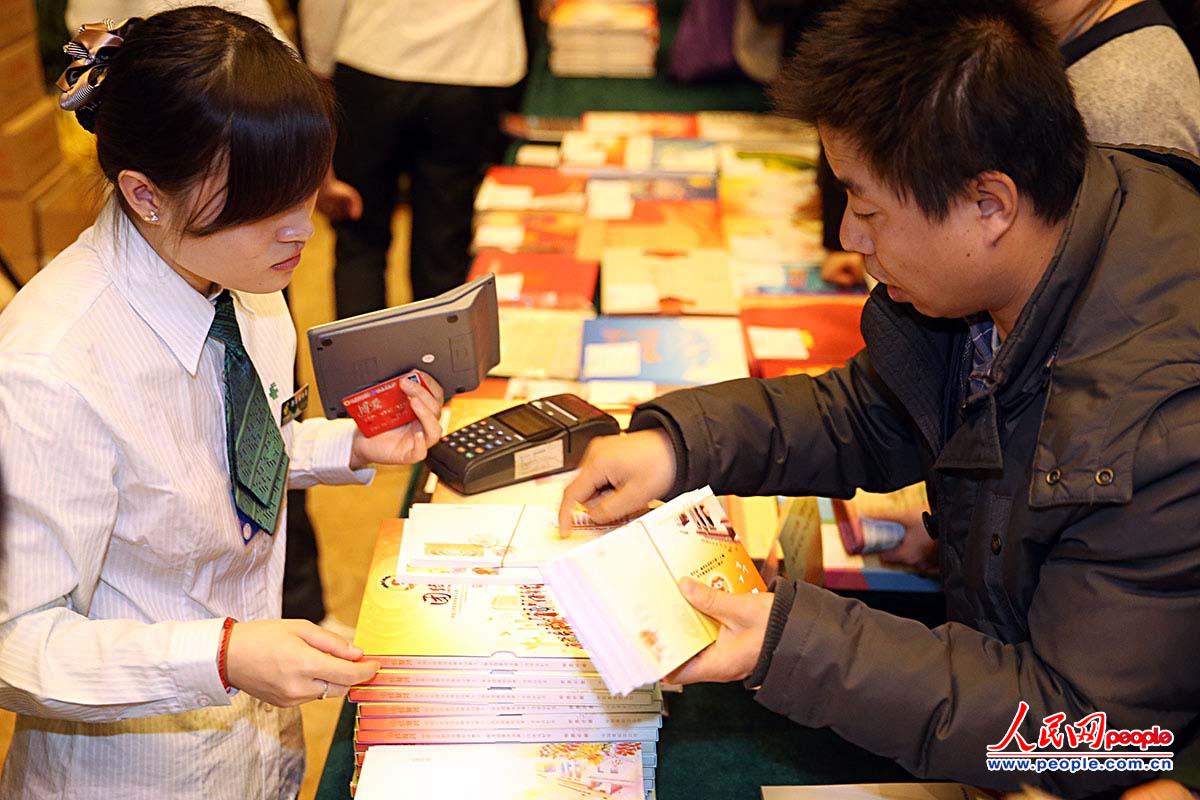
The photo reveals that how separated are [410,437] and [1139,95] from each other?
1.15 m

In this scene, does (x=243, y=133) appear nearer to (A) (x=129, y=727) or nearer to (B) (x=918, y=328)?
(A) (x=129, y=727)

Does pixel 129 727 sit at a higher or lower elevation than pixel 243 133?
lower

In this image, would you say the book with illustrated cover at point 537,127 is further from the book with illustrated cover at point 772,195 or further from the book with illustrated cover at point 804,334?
the book with illustrated cover at point 804,334

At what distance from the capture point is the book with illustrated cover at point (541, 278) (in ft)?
7.87

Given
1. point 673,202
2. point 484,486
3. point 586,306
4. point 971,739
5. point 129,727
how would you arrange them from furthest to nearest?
1. point 673,202
2. point 586,306
3. point 484,486
4. point 129,727
5. point 971,739

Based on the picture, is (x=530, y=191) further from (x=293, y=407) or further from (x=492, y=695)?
(x=492, y=695)

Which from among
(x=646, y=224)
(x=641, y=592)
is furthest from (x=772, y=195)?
(x=641, y=592)

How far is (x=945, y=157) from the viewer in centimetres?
112

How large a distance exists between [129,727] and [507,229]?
1637 mm

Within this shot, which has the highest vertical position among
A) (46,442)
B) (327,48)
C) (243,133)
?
(243,133)

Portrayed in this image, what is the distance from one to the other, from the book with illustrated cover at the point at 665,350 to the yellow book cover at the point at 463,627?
33.9 inches

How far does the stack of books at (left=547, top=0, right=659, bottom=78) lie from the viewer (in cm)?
398

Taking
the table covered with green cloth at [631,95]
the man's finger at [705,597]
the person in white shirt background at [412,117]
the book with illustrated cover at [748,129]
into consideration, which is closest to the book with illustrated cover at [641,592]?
the man's finger at [705,597]

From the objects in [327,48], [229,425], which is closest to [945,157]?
[229,425]
